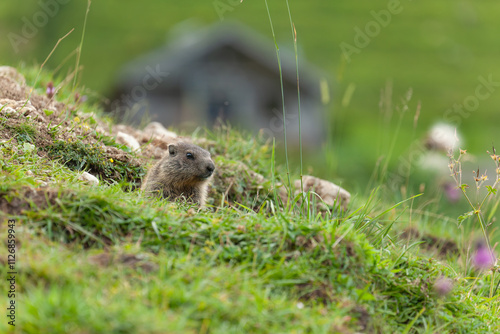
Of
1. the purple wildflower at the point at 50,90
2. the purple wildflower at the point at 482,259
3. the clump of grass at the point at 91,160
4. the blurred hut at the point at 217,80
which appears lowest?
the blurred hut at the point at 217,80

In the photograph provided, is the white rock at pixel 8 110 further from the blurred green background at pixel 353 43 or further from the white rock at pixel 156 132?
the blurred green background at pixel 353 43

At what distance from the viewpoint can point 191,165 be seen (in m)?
6.87

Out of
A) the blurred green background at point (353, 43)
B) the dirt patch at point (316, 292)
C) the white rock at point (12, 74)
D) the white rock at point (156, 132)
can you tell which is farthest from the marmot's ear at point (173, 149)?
the blurred green background at point (353, 43)

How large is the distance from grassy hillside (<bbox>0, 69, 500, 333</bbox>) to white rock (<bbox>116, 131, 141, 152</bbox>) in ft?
4.51

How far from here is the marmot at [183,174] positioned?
685cm

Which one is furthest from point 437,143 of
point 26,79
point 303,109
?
point 303,109

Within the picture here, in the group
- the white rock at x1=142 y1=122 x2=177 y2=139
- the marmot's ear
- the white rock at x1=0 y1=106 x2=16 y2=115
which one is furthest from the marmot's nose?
the white rock at x1=0 y1=106 x2=16 y2=115

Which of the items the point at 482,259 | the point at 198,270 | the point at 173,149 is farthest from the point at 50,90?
the point at 482,259

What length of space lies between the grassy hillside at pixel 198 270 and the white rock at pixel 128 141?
1.37 metres

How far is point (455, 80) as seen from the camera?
37906 millimetres

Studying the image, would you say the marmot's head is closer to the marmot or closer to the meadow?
the marmot

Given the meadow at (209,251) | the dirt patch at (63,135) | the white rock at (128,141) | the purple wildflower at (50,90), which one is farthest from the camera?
the purple wildflower at (50,90)

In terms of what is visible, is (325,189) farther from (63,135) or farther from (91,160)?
(63,135)

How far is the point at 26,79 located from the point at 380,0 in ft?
123
